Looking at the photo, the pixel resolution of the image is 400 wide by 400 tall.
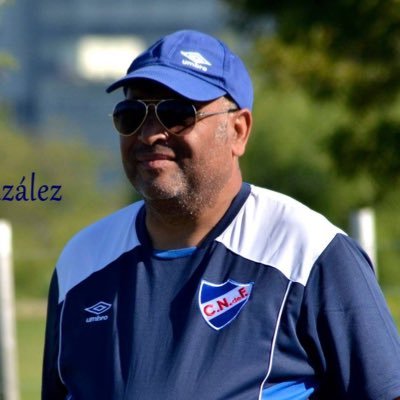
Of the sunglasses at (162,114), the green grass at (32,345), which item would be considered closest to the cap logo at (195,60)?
the sunglasses at (162,114)

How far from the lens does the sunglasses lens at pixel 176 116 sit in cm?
300

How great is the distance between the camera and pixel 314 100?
371 inches

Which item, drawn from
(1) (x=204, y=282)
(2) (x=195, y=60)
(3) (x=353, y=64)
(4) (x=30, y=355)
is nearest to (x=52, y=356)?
(1) (x=204, y=282)

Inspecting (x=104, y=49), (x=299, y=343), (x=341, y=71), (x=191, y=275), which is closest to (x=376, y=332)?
(x=299, y=343)

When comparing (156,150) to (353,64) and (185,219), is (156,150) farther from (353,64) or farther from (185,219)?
(353,64)

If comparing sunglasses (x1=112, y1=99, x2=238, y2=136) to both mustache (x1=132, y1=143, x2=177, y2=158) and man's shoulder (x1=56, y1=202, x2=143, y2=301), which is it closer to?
mustache (x1=132, y1=143, x2=177, y2=158)

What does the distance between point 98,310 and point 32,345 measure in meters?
10.7

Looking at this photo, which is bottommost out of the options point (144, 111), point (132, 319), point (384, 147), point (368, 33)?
point (132, 319)

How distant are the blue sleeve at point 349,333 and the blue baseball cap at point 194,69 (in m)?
0.53

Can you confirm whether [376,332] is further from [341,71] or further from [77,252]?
[341,71]

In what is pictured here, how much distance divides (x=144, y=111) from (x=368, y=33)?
4699mm

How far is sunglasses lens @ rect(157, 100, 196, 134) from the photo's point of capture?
3.00 metres

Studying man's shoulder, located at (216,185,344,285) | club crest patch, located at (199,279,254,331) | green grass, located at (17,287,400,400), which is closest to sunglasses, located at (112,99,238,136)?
man's shoulder, located at (216,185,344,285)

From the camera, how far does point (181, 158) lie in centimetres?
299
